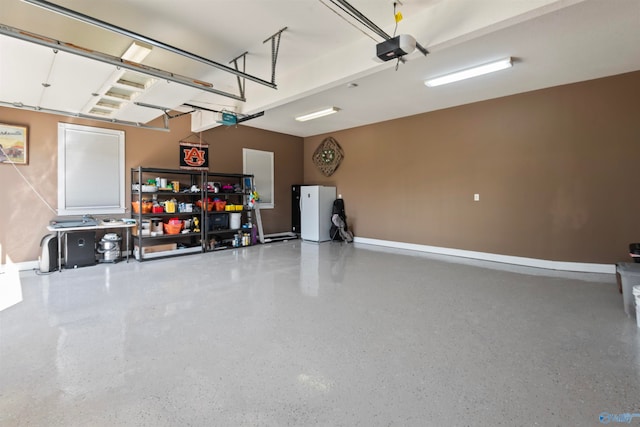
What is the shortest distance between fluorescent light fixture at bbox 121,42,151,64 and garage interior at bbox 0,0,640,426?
0.07 metres

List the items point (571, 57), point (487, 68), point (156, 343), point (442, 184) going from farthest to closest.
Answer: point (442, 184), point (487, 68), point (571, 57), point (156, 343)

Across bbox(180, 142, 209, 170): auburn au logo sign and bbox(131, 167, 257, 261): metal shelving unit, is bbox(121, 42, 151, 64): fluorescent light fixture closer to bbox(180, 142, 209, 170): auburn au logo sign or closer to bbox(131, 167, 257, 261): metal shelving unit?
bbox(131, 167, 257, 261): metal shelving unit

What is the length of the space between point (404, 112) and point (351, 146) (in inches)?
70.1

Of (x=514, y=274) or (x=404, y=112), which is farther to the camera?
(x=404, y=112)

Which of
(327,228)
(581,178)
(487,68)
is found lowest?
(327,228)

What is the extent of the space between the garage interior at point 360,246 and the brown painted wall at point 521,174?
0.11 feet

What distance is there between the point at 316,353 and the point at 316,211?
18.1 ft

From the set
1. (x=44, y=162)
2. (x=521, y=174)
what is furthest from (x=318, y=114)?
(x=44, y=162)

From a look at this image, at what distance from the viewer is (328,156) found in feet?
27.3

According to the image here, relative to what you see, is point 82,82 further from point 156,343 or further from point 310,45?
point 156,343

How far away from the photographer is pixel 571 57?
3904mm

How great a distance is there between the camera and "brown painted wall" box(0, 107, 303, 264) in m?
4.69

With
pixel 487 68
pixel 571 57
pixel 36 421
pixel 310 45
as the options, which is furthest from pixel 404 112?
pixel 36 421

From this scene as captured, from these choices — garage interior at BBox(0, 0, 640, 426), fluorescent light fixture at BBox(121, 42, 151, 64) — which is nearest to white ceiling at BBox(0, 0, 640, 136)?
garage interior at BBox(0, 0, 640, 426)
